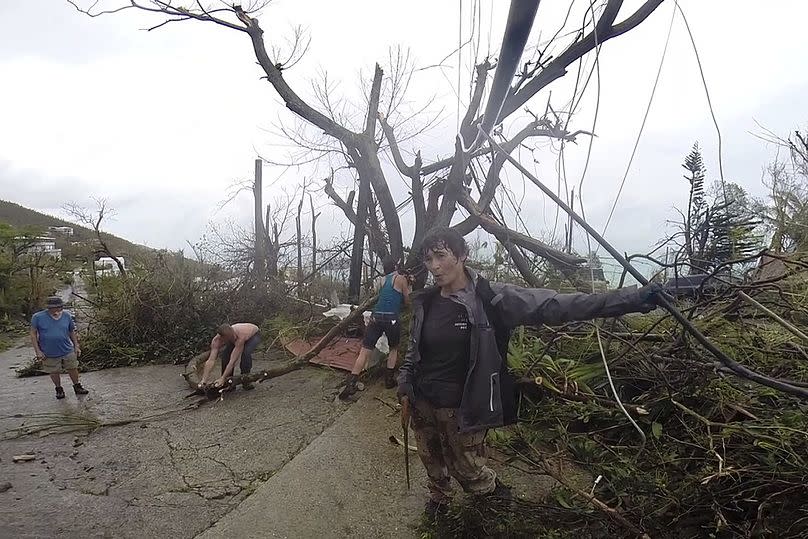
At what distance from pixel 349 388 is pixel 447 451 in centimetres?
292

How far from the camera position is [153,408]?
607 cm

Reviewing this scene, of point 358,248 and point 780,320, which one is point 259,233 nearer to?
point 358,248

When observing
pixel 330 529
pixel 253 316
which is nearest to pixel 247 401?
pixel 330 529

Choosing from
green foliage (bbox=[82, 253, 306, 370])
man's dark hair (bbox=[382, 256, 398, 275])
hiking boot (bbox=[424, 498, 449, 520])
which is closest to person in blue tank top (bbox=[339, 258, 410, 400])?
man's dark hair (bbox=[382, 256, 398, 275])

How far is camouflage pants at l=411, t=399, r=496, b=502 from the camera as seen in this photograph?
8.61 feet

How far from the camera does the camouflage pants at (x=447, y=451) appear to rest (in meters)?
2.62

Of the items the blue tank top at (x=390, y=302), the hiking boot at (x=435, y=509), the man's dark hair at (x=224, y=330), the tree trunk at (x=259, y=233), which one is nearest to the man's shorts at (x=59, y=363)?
the man's dark hair at (x=224, y=330)

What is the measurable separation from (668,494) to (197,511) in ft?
10.1

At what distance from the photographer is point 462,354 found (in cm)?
254

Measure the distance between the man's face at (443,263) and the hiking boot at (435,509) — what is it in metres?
1.40

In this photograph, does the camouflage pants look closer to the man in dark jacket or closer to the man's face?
the man in dark jacket

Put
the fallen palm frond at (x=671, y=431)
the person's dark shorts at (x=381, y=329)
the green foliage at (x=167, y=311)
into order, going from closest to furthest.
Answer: the fallen palm frond at (x=671, y=431) → the person's dark shorts at (x=381, y=329) → the green foliage at (x=167, y=311)

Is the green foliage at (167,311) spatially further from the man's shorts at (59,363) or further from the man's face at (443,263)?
the man's face at (443,263)

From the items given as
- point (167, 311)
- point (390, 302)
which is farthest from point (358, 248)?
point (390, 302)
